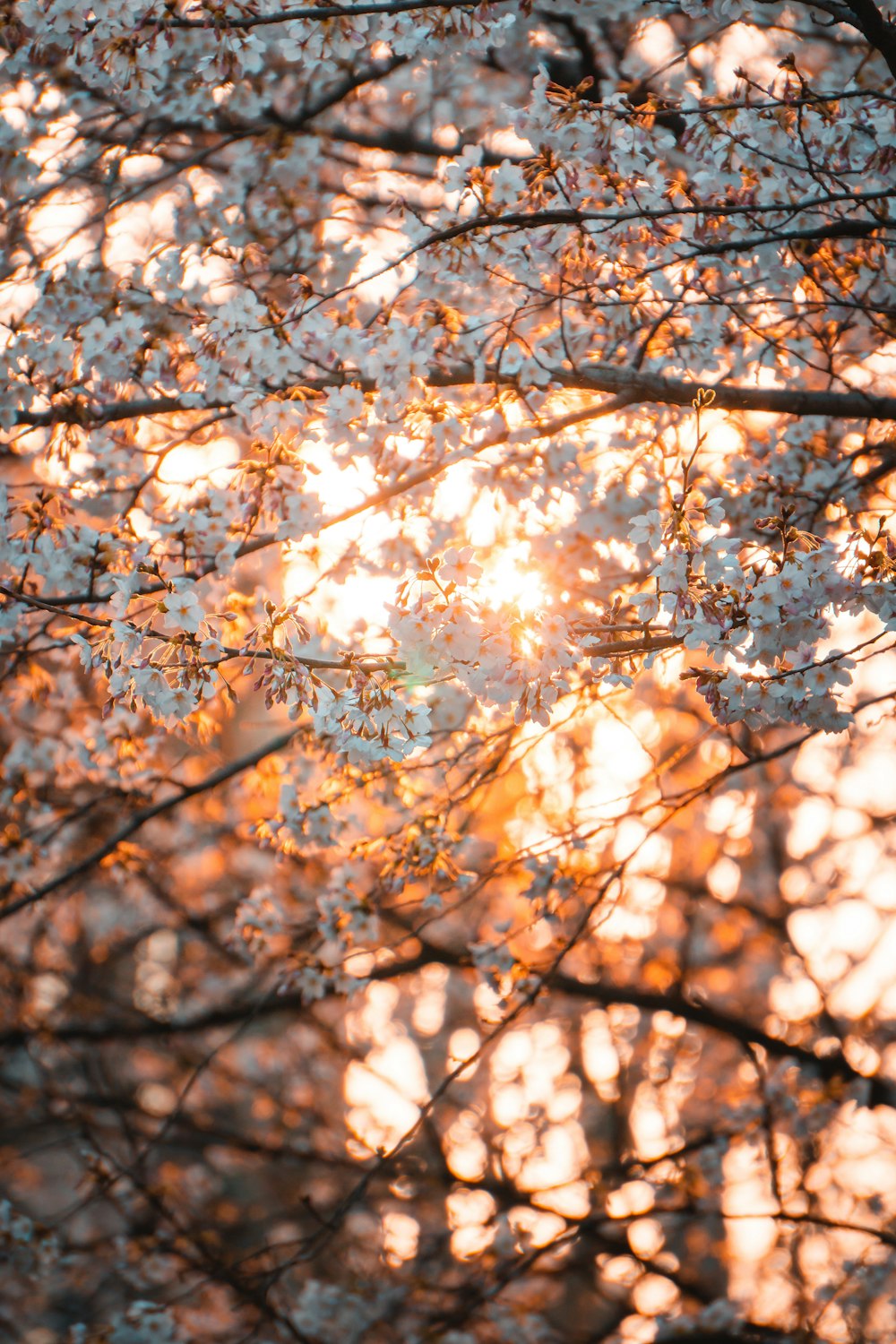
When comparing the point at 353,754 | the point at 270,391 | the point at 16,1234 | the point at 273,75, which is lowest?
the point at 16,1234

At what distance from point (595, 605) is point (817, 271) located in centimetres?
137

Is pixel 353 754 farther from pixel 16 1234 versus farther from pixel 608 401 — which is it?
pixel 16 1234

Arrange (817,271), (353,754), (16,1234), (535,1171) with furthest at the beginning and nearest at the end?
(535,1171) → (16,1234) → (817,271) → (353,754)

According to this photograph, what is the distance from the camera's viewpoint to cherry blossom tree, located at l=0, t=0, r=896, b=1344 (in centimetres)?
266

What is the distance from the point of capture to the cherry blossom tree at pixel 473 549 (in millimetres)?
2658

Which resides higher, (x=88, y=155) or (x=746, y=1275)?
(x=88, y=155)

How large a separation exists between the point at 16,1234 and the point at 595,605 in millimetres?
4596

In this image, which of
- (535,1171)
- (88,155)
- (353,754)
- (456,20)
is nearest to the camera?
(353,754)

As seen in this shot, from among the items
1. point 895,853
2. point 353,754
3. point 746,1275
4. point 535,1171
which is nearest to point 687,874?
point 895,853

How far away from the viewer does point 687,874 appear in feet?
25.2

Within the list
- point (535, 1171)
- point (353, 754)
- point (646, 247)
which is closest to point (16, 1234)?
point (535, 1171)

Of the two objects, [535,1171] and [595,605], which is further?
[535,1171]

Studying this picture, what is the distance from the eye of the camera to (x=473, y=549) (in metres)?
2.79

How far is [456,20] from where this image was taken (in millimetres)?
3334
